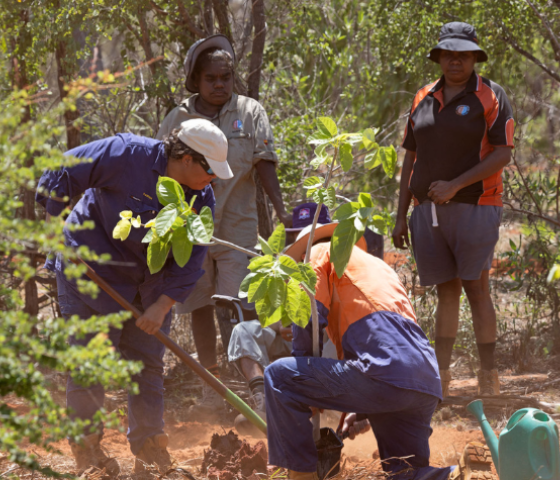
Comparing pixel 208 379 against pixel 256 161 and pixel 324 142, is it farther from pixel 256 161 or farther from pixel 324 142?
pixel 256 161

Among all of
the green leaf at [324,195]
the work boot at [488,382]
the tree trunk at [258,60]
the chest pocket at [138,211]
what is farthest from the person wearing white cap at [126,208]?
the work boot at [488,382]

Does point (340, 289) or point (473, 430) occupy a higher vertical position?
point (340, 289)

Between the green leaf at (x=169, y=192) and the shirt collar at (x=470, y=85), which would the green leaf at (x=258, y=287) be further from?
the shirt collar at (x=470, y=85)

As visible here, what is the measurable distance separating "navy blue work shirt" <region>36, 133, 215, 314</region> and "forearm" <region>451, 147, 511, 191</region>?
1398 millimetres

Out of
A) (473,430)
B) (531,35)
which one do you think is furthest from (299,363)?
(531,35)

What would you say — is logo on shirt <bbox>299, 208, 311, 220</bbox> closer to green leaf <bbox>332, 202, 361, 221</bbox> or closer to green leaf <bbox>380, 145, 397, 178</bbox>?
green leaf <bbox>380, 145, 397, 178</bbox>

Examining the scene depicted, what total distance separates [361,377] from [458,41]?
2139 mm

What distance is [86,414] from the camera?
10.9ft

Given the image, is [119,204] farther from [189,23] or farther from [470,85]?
[189,23]

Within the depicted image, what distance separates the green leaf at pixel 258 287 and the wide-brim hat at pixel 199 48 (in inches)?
94.2

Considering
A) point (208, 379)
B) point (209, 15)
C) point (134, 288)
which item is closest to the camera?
point (208, 379)

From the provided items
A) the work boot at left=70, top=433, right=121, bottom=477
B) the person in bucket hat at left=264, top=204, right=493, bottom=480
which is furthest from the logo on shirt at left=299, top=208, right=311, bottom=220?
the work boot at left=70, top=433, right=121, bottom=477

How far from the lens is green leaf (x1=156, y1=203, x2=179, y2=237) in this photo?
2264 mm

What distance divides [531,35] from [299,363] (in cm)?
392
